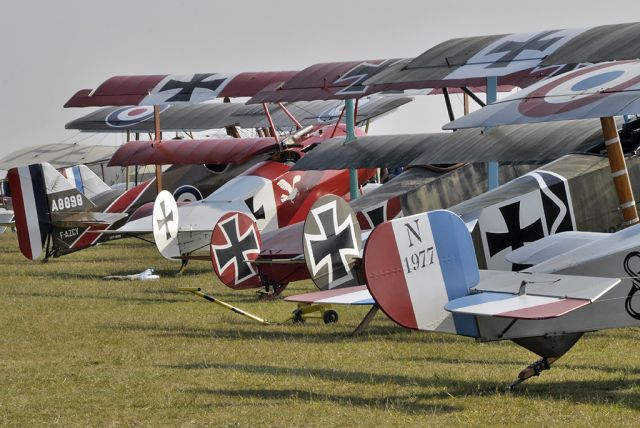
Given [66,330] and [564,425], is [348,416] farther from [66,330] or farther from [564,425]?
[66,330]

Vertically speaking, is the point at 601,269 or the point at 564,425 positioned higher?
the point at 601,269

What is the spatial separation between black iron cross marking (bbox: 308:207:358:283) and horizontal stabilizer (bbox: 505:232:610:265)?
2.36 meters

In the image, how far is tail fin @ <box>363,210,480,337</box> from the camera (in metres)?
6.55

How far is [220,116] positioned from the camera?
999 inches

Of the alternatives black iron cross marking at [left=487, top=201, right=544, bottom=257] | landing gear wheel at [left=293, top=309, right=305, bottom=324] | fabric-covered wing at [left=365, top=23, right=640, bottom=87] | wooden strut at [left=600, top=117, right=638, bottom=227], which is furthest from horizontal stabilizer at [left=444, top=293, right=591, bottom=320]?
fabric-covered wing at [left=365, top=23, right=640, bottom=87]

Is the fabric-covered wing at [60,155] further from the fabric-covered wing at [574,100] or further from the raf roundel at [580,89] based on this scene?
the raf roundel at [580,89]

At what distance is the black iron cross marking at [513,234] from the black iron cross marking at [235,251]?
107 inches

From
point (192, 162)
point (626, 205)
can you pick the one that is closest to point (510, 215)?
point (626, 205)

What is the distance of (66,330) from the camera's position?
11086 millimetres

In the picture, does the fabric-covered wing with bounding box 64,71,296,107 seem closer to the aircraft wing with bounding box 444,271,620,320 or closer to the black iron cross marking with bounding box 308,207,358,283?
the black iron cross marking with bounding box 308,207,358,283

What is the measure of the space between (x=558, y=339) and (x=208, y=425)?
6.55ft

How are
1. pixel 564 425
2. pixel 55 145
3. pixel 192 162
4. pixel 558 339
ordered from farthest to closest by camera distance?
pixel 55 145
pixel 192 162
pixel 558 339
pixel 564 425

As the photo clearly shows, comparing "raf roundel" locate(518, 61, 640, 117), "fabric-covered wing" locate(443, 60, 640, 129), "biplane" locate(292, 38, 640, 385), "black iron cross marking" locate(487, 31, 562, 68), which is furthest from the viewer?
"black iron cross marking" locate(487, 31, 562, 68)

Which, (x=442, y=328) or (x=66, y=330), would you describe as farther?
(x=66, y=330)
